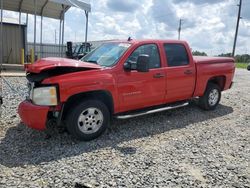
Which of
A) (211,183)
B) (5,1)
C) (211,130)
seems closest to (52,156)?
(211,183)

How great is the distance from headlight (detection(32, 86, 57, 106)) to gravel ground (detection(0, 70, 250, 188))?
0.78 metres

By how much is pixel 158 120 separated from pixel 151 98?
811mm

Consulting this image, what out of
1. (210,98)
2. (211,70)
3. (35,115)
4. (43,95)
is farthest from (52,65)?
(210,98)

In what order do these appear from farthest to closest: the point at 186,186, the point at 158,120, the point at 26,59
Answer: the point at 26,59 < the point at 158,120 < the point at 186,186

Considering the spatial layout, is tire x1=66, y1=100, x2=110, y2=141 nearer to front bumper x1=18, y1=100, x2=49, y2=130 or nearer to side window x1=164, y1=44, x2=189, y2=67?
front bumper x1=18, y1=100, x2=49, y2=130

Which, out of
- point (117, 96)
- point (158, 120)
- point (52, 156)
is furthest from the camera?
point (158, 120)

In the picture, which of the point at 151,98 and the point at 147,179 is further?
the point at 151,98

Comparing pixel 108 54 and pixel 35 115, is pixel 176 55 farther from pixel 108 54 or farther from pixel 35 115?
pixel 35 115

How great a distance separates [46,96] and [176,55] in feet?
10.9

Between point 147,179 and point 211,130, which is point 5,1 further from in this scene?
point 147,179

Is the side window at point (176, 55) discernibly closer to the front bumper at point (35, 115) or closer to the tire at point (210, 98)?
the tire at point (210, 98)

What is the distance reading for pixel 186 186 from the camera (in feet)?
12.4

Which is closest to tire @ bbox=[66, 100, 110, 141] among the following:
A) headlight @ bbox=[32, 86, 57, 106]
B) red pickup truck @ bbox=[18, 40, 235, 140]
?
red pickup truck @ bbox=[18, 40, 235, 140]

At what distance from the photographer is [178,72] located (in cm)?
661
